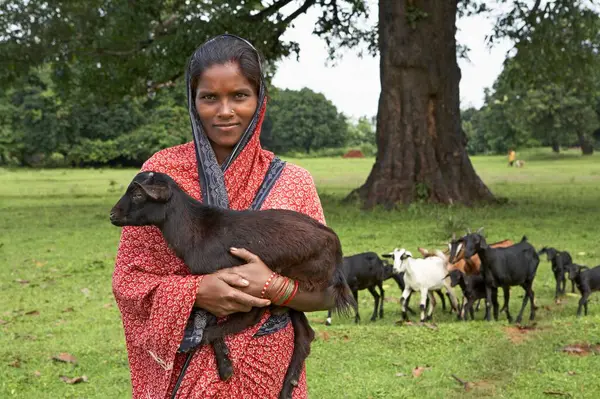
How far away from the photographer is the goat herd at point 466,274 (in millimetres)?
7699

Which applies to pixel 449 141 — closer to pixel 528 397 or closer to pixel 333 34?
pixel 333 34

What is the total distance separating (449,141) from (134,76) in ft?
25.8

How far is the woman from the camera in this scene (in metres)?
2.55

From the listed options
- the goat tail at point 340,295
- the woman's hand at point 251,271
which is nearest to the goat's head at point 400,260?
the goat tail at point 340,295

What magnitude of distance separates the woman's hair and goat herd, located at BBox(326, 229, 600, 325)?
4.97 metres

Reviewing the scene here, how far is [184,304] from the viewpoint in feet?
8.29

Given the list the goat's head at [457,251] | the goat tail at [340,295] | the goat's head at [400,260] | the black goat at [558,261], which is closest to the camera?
the goat tail at [340,295]

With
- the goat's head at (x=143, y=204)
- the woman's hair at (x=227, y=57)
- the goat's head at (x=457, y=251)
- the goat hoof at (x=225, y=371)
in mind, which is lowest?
the goat's head at (x=457, y=251)

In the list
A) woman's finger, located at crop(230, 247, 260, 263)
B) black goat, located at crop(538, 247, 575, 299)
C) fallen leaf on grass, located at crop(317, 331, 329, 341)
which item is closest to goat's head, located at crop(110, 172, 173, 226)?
woman's finger, located at crop(230, 247, 260, 263)

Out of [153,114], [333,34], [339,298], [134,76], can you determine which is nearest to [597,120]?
[153,114]

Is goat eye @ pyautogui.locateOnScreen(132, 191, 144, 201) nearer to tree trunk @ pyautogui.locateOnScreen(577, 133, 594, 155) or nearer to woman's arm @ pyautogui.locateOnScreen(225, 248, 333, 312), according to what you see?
woman's arm @ pyautogui.locateOnScreen(225, 248, 333, 312)

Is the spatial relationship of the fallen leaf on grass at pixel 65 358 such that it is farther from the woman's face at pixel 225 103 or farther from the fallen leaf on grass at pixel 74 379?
the woman's face at pixel 225 103

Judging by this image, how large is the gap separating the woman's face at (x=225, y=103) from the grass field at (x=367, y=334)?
10.8 ft

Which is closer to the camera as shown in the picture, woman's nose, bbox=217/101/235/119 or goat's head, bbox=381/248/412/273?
woman's nose, bbox=217/101/235/119
